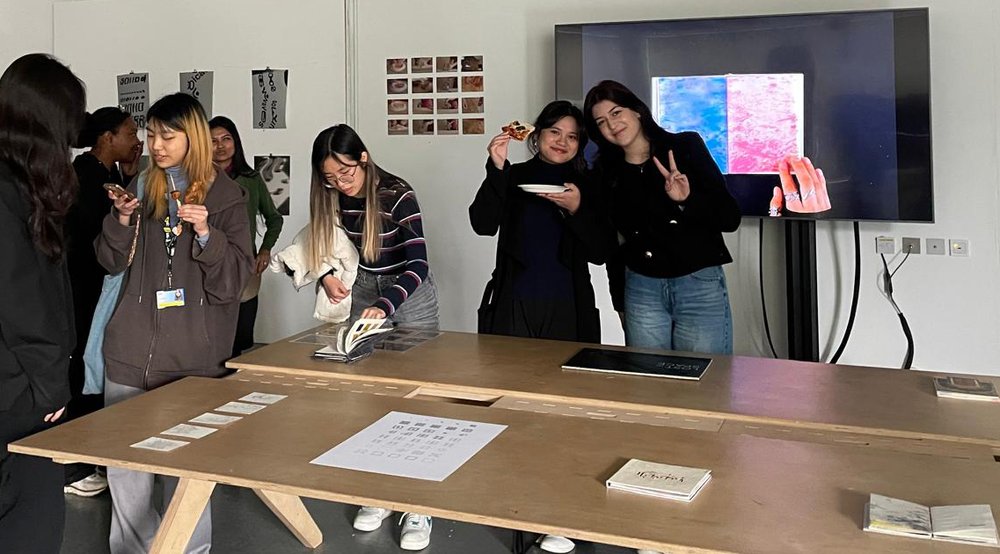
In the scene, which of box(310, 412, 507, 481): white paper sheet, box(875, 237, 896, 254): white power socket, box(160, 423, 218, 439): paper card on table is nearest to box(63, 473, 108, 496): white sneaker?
box(160, 423, 218, 439): paper card on table

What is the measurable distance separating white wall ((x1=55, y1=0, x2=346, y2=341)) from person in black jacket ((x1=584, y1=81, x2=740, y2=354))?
2.23 meters

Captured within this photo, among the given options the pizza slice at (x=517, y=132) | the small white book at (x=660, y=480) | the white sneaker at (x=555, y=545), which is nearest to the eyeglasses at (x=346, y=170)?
the pizza slice at (x=517, y=132)

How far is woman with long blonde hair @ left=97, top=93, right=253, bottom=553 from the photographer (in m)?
2.37

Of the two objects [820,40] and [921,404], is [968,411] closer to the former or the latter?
[921,404]

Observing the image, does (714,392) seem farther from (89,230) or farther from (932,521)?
(89,230)

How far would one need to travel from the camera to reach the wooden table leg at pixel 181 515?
6.15 feet

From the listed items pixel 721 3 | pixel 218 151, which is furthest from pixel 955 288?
pixel 218 151

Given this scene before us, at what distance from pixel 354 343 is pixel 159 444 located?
30.4 inches

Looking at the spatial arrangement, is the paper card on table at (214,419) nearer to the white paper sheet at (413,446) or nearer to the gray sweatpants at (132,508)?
the white paper sheet at (413,446)

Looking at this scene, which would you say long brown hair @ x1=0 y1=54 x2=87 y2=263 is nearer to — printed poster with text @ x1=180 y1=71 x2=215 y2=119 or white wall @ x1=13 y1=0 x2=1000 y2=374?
white wall @ x1=13 y1=0 x2=1000 y2=374

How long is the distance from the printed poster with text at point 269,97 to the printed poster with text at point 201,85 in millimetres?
281

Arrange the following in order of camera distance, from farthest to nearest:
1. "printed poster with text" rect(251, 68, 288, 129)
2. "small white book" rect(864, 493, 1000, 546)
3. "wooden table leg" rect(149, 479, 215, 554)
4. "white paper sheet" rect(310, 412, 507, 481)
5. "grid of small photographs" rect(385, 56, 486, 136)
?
1. "printed poster with text" rect(251, 68, 288, 129)
2. "grid of small photographs" rect(385, 56, 486, 136)
3. "wooden table leg" rect(149, 479, 215, 554)
4. "white paper sheet" rect(310, 412, 507, 481)
5. "small white book" rect(864, 493, 1000, 546)

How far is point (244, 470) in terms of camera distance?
1646 mm

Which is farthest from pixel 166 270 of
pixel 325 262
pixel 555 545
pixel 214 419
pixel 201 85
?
pixel 201 85
